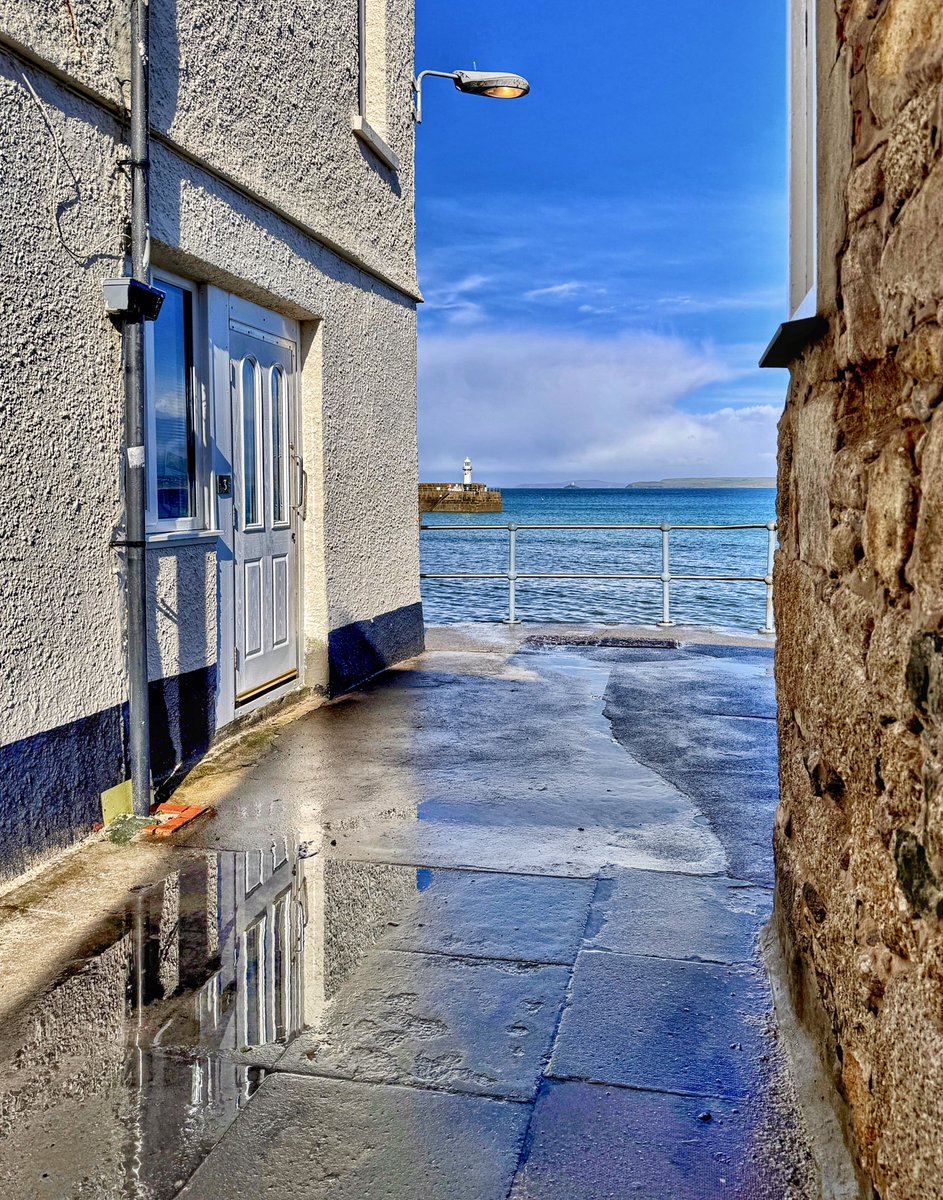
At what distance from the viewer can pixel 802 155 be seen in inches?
101

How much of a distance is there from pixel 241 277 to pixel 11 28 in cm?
179

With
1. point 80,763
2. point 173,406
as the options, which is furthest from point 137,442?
point 80,763

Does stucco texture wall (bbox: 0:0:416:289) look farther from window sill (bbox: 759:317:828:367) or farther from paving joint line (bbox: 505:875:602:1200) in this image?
paving joint line (bbox: 505:875:602:1200)

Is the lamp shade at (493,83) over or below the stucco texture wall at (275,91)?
over

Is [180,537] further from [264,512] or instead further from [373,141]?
[373,141]

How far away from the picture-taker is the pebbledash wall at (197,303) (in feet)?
11.1

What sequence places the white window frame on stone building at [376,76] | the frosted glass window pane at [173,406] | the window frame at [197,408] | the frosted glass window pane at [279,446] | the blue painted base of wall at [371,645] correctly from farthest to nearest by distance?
1. the white window frame on stone building at [376,76]
2. the blue painted base of wall at [371,645]
3. the frosted glass window pane at [279,446]
4. the window frame at [197,408]
5. the frosted glass window pane at [173,406]

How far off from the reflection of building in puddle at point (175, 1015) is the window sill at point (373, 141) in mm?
4834

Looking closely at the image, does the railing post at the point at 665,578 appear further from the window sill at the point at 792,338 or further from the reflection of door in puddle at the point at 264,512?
the window sill at the point at 792,338

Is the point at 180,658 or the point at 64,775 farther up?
the point at 180,658

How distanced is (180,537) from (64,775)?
133cm

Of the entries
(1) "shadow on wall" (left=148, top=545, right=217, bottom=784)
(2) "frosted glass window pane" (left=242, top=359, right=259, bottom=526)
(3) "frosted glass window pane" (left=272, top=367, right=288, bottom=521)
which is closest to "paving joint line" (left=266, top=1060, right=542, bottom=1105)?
(1) "shadow on wall" (left=148, top=545, right=217, bottom=784)

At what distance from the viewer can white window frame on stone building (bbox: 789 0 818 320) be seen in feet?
7.68

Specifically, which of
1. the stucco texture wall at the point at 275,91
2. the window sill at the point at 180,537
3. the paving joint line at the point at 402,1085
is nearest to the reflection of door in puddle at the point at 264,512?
the window sill at the point at 180,537
